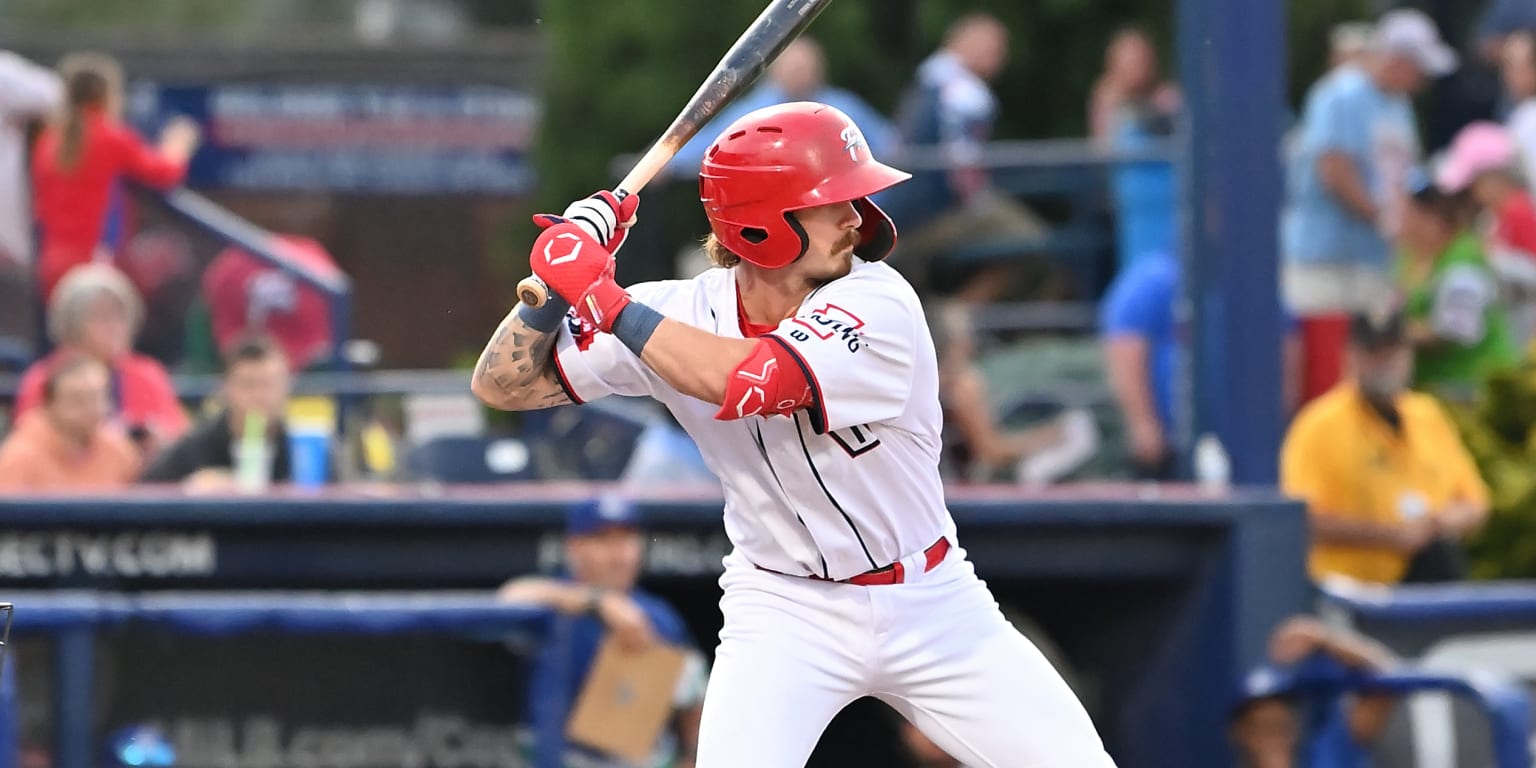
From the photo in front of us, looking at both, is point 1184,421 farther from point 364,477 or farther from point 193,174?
point 193,174

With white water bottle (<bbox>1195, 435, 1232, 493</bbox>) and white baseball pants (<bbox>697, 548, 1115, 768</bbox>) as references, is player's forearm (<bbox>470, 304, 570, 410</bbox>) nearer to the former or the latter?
white baseball pants (<bbox>697, 548, 1115, 768</bbox>)

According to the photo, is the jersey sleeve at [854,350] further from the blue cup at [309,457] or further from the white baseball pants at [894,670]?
the blue cup at [309,457]

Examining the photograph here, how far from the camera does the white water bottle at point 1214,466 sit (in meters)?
7.15

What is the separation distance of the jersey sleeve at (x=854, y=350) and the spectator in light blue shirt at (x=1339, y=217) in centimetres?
489

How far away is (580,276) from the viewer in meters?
4.18

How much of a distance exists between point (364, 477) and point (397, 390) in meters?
1.00

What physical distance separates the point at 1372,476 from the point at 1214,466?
2.09ft

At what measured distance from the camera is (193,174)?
16.4 meters

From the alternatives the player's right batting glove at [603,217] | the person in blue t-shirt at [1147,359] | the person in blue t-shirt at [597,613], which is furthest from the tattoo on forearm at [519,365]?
the person in blue t-shirt at [1147,359]

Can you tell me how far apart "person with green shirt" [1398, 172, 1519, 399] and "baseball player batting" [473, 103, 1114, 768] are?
489 centimetres

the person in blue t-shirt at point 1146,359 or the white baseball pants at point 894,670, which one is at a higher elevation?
the person in blue t-shirt at point 1146,359

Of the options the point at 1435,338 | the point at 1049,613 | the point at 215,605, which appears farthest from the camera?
the point at 1435,338

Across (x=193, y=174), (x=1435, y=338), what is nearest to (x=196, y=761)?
(x=1435, y=338)

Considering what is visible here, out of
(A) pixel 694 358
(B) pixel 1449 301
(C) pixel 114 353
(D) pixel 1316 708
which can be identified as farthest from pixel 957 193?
(A) pixel 694 358
